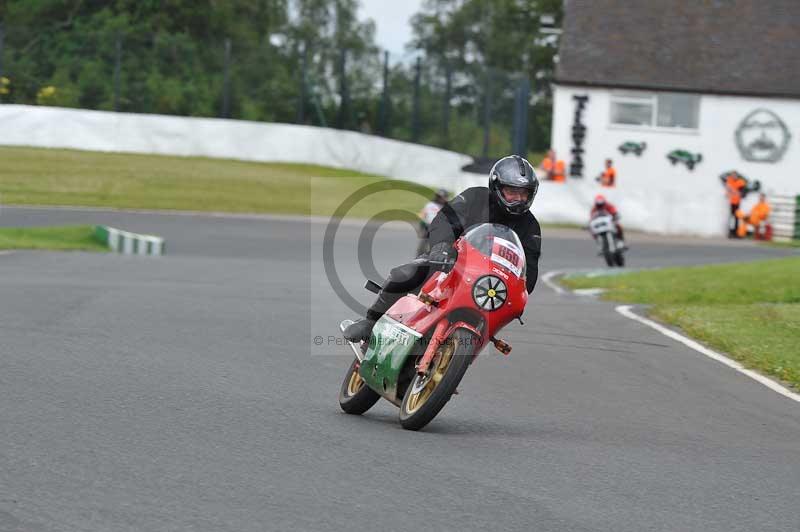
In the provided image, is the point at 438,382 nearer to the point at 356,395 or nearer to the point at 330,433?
the point at 330,433

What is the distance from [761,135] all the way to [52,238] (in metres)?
23.4

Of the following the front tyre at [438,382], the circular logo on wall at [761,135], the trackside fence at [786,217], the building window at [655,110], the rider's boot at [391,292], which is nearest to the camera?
the front tyre at [438,382]

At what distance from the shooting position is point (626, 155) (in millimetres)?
40750

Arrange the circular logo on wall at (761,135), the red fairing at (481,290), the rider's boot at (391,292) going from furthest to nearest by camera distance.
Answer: the circular logo on wall at (761,135) → the rider's boot at (391,292) → the red fairing at (481,290)

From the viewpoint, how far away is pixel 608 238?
25.8 metres

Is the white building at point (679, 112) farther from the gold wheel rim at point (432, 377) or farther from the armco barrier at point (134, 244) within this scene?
the gold wheel rim at point (432, 377)

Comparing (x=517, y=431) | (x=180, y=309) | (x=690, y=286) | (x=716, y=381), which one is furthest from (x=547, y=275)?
(x=517, y=431)

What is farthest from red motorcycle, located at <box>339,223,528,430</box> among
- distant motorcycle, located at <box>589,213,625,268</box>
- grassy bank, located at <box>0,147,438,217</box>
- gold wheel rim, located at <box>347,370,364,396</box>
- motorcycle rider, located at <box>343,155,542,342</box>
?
grassy bank, located at <box>0,147,438,217</box>

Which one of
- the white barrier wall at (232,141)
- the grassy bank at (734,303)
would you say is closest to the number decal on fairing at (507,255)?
the grassy bank at (734,303)

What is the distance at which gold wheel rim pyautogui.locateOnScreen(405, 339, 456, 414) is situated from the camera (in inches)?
289

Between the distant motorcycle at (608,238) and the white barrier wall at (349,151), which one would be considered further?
the white barrier wall at (349,151)

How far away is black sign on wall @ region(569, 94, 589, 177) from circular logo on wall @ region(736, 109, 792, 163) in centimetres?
461

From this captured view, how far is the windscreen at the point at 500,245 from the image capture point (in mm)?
7379

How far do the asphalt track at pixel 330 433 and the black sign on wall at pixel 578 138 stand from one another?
1032 inches
